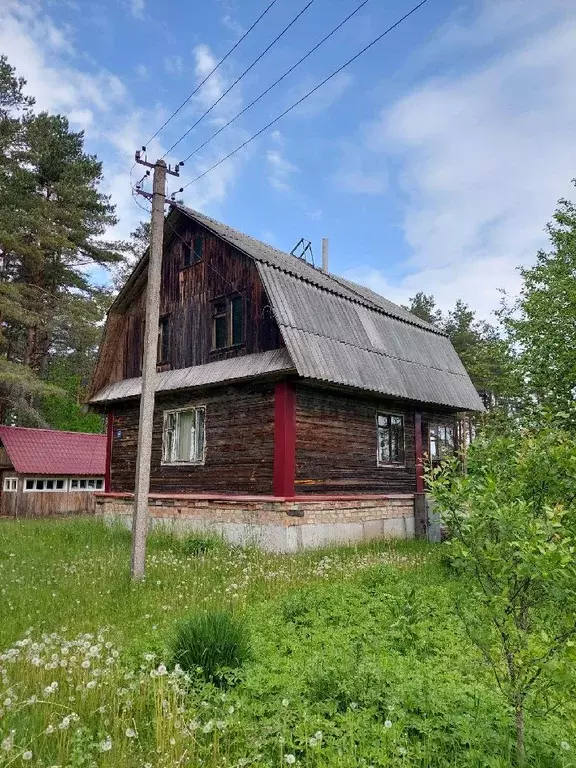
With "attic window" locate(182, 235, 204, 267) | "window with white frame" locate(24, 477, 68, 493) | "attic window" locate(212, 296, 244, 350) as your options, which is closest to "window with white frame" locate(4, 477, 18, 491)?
"window with white frame" locate(24, 477, 68, 493)

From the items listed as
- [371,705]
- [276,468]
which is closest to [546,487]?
[371,705]

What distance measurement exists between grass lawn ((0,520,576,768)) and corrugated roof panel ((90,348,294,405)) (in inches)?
224

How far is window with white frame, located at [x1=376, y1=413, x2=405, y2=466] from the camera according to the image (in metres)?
15.4

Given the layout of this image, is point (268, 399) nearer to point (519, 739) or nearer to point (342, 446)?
point (342, 446)

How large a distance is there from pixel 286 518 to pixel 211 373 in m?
Answer: 4.41

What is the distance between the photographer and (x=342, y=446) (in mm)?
13922

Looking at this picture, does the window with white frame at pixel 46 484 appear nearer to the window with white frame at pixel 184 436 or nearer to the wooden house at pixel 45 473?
the wooden house at pixel 45 473

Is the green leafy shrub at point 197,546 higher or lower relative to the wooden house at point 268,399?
lower

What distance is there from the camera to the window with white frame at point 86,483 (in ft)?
83.5

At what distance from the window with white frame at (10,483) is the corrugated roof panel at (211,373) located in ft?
30.9

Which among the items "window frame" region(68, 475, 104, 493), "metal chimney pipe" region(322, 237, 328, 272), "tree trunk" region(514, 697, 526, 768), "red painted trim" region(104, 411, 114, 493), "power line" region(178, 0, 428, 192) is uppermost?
"metal chimney pipe" region(322, 237, 328, 272)

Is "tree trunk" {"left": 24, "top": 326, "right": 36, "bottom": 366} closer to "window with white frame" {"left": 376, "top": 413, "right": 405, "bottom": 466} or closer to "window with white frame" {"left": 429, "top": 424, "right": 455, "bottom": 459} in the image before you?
"window with white frame" {"left": 376, "top": 413, "right": 405, "bottom": 466}

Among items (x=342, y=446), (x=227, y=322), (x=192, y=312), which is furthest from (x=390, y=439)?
(x=192, y=312)

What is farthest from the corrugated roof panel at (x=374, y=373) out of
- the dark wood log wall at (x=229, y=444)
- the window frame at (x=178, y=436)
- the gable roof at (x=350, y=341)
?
the window frame at (x=178, y=436)
